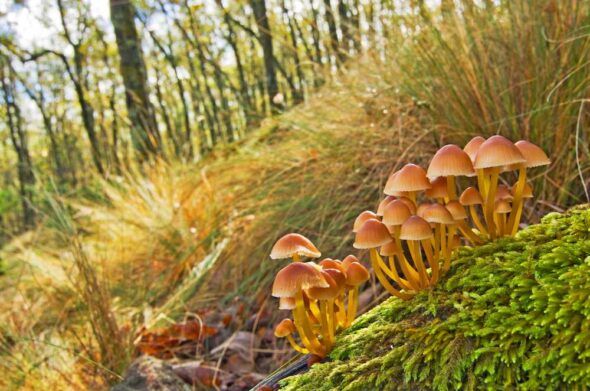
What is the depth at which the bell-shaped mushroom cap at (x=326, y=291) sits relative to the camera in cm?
110

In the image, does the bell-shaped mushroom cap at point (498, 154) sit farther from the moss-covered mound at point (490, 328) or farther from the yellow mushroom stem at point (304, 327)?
the yellow mushroom stem at point (304, 327)

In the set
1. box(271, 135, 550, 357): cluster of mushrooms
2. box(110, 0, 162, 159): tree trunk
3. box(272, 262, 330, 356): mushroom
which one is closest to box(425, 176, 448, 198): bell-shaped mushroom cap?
box(271, 135, 550, 357): cluster of mushrooms

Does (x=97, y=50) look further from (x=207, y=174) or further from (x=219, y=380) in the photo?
(x=219, y=380)

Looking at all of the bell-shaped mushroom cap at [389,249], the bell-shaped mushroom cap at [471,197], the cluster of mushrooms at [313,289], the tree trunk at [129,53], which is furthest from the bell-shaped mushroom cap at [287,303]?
the tree trunk at [129,53]

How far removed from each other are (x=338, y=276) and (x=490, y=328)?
0.33 m

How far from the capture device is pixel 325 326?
3.84 feet

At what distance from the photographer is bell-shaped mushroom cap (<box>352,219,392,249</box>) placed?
1.08 meters

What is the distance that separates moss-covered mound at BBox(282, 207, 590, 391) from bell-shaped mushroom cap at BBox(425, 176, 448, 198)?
0.17m

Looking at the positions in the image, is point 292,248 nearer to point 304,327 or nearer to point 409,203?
point 304,327

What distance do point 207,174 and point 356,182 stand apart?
5.61 feet

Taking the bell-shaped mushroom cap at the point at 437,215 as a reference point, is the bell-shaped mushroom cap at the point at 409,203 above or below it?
above

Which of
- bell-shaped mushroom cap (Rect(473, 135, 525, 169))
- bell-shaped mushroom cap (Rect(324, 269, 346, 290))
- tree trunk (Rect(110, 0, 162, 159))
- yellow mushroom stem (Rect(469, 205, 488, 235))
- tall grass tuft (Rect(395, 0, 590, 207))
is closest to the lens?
bell-shaped mushroom cap (Rect(473, 135, 525, 169))

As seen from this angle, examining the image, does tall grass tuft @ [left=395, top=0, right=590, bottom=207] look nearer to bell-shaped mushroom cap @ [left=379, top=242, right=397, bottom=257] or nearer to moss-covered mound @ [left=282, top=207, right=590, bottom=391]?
moss-covered mound @ [left=282, top=207, right=590, bottom=391]

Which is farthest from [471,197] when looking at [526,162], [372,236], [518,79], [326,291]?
[518,79]
